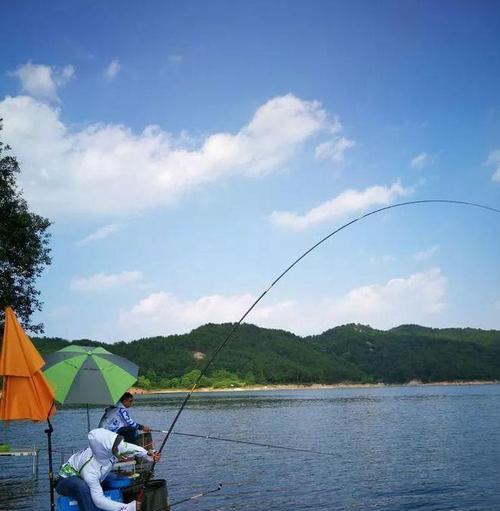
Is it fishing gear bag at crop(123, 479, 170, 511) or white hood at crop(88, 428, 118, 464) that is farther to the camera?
fishing gear bag at crop(123, 479, 170, 511)

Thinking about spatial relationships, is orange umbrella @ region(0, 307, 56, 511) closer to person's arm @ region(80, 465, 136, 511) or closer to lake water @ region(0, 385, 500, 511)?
person's arm @ region(80, 465, 136, 511)

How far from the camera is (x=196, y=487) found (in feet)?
79.2

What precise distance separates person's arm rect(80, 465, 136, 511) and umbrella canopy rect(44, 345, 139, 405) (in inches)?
97.8

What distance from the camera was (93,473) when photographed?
28.4 feet

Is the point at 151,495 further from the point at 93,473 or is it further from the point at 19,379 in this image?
the point at 19,379

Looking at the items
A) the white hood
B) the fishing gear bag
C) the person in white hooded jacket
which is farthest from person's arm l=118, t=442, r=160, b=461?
the fishing gear bag

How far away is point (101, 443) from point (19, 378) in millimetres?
2111

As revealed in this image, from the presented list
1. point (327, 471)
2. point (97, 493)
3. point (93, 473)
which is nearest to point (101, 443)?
point (93, 473)

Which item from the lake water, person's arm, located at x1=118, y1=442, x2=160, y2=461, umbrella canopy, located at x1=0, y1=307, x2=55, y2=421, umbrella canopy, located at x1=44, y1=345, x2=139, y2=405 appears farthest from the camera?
the lake water

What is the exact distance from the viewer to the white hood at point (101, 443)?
8492mm

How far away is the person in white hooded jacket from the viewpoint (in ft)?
28.0

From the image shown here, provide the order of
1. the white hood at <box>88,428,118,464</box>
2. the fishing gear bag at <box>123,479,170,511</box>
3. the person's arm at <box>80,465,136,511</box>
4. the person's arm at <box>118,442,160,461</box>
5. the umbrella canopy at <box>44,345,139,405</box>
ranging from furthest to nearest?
the umbrella canopy at <box>44,345,139,405</box> → the fishing gear bag at <box>123,479,170,511</box> → the person's arm at <box>118,442,160,461</box> → the person's arm at <box>80,465,136,511</box> → the white hood at <box>88,428,118,464</box>

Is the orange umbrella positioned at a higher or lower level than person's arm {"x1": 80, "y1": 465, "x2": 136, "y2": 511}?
higher

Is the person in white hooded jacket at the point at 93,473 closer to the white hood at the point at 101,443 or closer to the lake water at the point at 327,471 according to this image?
the white hood at the point at 101,443
